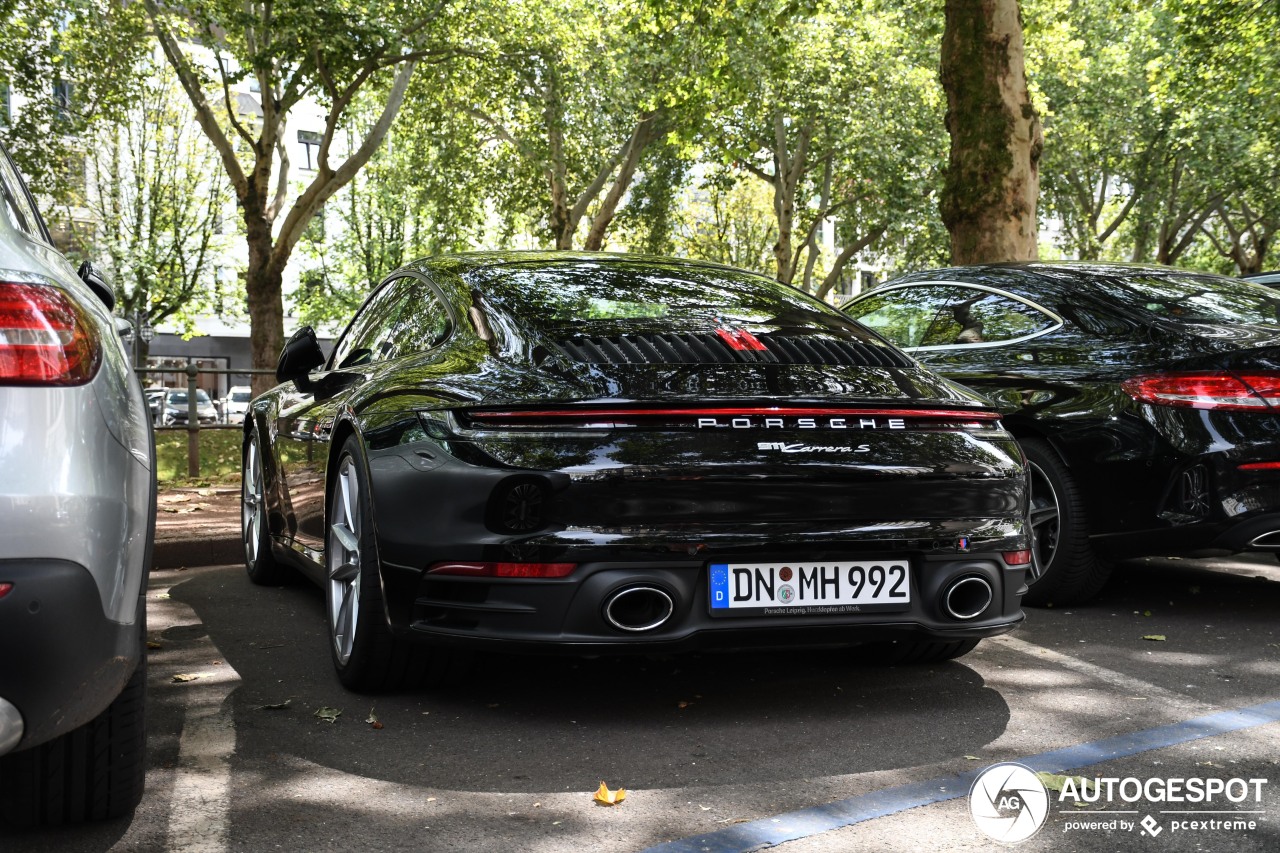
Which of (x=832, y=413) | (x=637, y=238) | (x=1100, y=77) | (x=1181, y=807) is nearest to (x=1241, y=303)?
(x=832, y=413)

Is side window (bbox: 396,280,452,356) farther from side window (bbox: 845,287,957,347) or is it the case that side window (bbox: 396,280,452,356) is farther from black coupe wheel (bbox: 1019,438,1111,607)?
side window (bbox: 845,287,957,347)

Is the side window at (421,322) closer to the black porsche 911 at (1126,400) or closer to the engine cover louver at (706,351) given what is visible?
the engine cover louver at (706,351)

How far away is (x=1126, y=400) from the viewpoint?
5.55m

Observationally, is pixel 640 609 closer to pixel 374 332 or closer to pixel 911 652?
pixel 911 652

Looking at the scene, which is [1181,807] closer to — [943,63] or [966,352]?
[966,352]

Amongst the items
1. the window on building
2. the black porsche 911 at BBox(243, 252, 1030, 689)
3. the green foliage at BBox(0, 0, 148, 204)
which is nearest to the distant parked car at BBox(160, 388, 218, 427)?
the green foliage at BBox(0, 0, 148, 204)

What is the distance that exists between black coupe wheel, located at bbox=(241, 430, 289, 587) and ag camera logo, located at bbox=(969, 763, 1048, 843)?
397cm

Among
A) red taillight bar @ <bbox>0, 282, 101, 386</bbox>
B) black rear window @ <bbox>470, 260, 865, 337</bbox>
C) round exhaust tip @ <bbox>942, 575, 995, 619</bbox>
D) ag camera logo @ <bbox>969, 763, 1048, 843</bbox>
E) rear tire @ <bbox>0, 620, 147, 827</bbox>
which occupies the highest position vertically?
black rear window @ <bbox>470, 260, 865, 337</bbox>

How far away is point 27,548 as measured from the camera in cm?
237

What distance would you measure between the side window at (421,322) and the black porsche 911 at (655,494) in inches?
2.5

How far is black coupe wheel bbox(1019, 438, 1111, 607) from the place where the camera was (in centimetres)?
579

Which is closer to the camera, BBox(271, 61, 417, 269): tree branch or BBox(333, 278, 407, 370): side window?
BBox(333, 278, 407, 370): side window

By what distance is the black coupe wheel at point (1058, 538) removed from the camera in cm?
579

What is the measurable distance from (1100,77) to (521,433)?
33.7m
